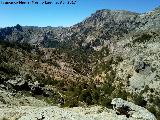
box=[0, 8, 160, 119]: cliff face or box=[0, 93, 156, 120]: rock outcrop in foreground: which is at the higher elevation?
box=[0, 93, 156, 120]: rock outcrop in foreground

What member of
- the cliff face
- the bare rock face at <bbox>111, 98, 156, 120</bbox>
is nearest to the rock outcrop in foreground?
the bare rock face at <bbox>111, 98, 156, 120</bbox>

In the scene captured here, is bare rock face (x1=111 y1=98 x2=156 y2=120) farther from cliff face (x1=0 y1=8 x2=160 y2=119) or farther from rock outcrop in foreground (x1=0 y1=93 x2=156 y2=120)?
cliff face (x1=0 y1=8 x2=160 y2=119)

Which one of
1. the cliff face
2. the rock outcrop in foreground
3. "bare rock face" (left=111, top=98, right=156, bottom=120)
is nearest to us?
the rock outcrop in foreground

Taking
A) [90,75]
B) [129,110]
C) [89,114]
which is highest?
[129,110]

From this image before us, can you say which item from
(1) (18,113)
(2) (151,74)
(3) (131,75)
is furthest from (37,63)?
(1) (18,113)

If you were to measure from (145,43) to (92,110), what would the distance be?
392 feet

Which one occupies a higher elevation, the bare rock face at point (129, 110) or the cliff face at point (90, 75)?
the bare rock face at point (129, 110)

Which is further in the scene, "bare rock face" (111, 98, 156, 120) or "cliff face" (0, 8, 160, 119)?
"cliff face" (0, 8, 160, 119)

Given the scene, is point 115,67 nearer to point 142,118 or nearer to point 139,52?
point 139,52

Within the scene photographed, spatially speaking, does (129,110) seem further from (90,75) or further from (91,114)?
(90,75)

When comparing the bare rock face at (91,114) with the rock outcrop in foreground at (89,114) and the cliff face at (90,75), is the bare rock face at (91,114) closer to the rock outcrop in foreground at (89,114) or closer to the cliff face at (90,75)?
the rock outcrop in foreground at (89,114)

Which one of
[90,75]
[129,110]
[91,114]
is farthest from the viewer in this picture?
[90,75]

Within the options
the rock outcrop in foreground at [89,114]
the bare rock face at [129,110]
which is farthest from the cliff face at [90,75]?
the bare rock face at [129,110]

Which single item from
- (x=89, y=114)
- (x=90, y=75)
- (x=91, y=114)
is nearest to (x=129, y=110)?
(x=91, y=114)
